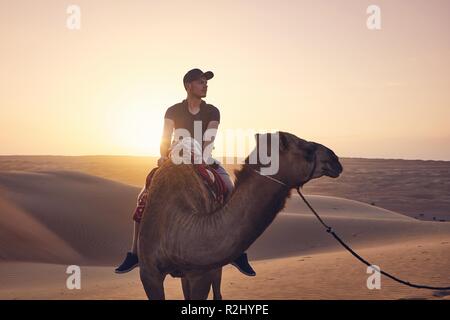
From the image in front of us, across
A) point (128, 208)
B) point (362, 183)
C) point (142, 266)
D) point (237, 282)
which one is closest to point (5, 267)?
point (237, 282)

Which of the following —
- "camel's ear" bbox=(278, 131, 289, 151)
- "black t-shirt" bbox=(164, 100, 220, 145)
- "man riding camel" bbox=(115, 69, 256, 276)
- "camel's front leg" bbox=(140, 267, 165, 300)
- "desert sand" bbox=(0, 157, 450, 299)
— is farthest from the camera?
A: "desert sand" bbox=(0, 157, 450, 299)

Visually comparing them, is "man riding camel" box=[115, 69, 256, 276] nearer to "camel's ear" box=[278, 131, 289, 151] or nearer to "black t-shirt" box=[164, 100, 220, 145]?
"black t-shirt" box=[164, 100, 220, 145]

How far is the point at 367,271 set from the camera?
14461 mm

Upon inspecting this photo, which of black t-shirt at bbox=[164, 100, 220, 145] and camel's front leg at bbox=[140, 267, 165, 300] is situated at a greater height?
black t-shirt at bbox=[164, 100, 220, 145]

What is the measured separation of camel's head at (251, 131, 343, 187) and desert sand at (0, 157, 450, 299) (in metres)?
7.13

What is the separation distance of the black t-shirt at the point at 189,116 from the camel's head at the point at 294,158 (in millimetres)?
1709

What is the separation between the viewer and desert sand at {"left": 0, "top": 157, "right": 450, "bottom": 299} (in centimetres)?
1322

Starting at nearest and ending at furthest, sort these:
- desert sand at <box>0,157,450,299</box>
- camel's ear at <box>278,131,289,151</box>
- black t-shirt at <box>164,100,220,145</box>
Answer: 1. camel's ear at <box>278,131,289,151</box>
2. black t-shirt at <box>164,100,220,145</box>
3. desert sand at <box>0,157,450,299</box>

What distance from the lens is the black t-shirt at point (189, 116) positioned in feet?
22.5

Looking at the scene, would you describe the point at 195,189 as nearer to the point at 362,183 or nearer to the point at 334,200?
the point at 334,200

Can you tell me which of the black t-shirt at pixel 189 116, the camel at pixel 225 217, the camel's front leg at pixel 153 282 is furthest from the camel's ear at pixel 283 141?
the camel's front leg at pixel 153 282

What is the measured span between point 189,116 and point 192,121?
0.25ft

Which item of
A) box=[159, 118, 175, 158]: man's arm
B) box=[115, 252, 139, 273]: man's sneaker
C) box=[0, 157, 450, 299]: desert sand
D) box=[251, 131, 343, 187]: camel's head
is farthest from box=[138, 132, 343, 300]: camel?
box=[0, 157, 450, 299]: desert sand

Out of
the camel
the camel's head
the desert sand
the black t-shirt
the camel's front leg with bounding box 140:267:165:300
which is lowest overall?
the desert sand
